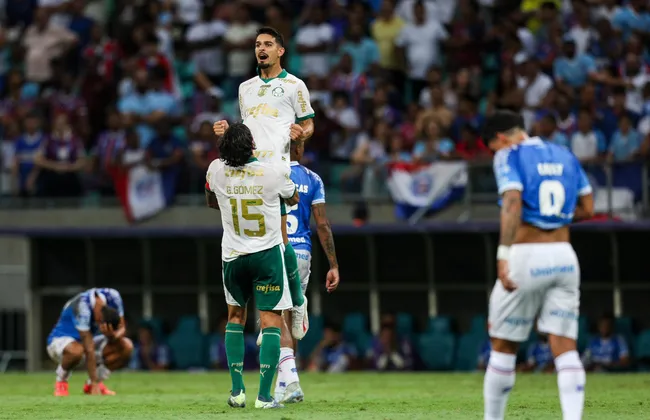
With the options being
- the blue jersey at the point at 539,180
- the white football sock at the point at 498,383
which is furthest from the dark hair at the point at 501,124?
the white football sock at the point at 498,383

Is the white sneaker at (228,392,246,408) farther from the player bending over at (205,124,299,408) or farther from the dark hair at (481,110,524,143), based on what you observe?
the dark hair at (481,110,524,143)

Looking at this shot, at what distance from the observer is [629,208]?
1970 cm

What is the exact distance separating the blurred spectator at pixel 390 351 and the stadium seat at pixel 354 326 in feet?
2.40

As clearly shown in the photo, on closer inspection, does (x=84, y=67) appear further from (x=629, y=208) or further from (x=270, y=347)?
(x=270, y=347)

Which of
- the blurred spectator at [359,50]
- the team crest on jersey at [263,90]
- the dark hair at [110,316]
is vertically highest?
the blurred spectator at [359,50]

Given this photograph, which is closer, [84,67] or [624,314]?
[624,314]

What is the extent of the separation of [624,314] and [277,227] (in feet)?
38.6

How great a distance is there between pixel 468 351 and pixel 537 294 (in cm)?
1315

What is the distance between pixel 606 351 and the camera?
20422 millimetres

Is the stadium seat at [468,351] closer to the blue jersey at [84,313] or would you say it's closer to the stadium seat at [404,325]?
the stadium seat at [404,325]

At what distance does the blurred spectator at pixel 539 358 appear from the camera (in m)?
20.5

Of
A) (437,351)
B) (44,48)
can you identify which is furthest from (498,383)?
(44,48)

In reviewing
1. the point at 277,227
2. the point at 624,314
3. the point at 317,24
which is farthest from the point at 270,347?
the point at 317,24

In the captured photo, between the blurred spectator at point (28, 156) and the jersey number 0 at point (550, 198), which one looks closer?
the jersey number 0 at point (550, 198)
